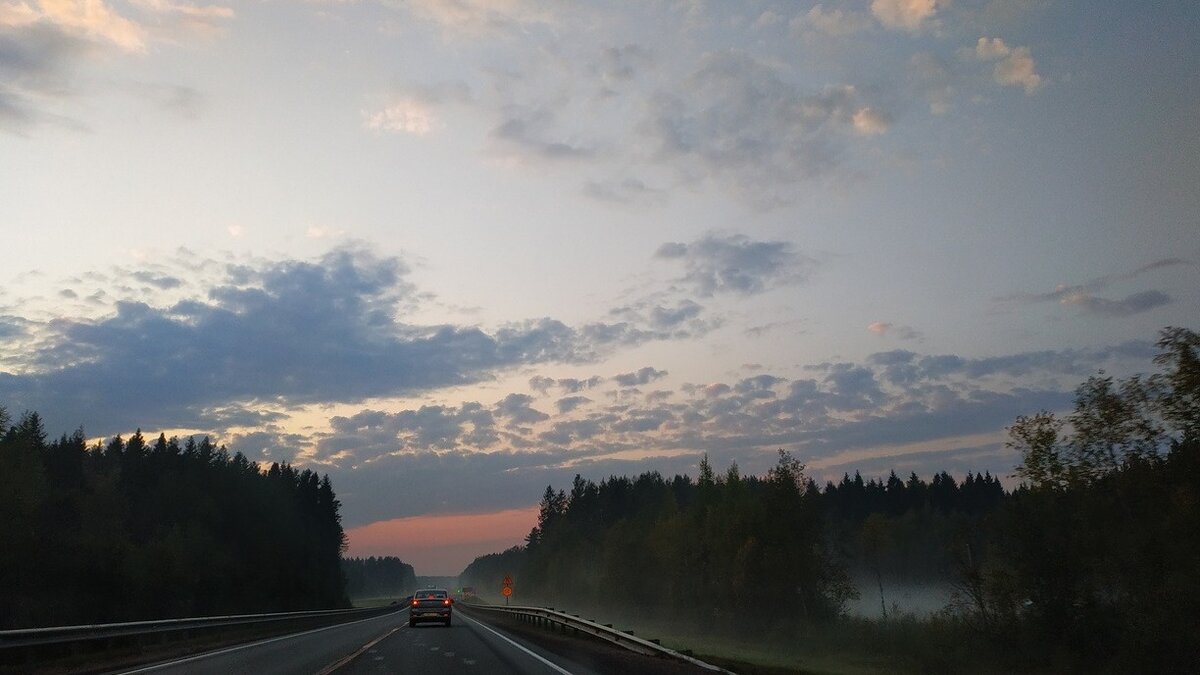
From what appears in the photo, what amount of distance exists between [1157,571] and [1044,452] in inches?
339

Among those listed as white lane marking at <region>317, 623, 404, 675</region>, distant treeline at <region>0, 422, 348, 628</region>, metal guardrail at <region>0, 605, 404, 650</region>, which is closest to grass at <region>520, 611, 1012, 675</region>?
white lane marking at <region>317, 623, 404, 675</region>

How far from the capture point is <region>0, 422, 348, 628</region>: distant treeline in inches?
2063

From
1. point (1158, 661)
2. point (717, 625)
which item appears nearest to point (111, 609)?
point (717, 625)

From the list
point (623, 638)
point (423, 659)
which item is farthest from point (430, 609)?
point (423, 659)

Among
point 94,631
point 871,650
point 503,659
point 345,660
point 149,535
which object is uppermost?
point 149,535

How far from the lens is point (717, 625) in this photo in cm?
6881

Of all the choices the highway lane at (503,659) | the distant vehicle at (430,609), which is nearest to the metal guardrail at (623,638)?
the highway lane at (503,659)

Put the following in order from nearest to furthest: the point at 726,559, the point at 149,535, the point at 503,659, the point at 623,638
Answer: the point at 503,659
the point at 623,638
the point at 726,559
the point at 149,535

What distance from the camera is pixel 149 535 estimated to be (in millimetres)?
104688

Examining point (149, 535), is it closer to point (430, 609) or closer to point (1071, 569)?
point (430, 609)

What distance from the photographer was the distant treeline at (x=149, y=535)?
52.4 metres

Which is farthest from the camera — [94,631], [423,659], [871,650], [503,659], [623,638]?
[871,650]

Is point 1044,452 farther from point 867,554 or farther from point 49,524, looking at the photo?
point 867,554

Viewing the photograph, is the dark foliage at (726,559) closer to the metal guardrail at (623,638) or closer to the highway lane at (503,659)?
the metal guardrail at (623,638)
